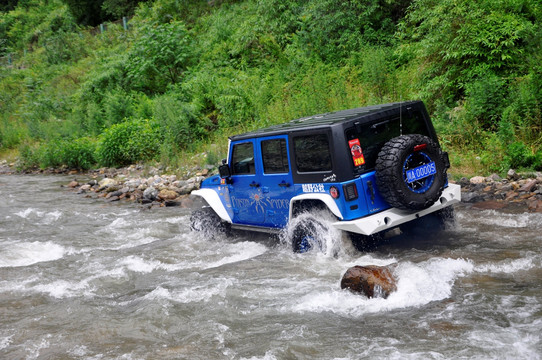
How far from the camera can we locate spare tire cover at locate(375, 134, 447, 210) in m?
6.00

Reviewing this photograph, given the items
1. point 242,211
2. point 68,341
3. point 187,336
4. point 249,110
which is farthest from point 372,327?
point 249,110

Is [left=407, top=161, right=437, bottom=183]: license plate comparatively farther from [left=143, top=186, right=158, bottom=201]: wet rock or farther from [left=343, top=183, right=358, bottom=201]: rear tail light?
[left=143, top=186, right=158, bottom=201]: wet rock

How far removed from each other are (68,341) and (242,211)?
136 inches

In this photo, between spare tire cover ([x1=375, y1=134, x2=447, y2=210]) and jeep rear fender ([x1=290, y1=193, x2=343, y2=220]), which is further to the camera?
jeep rear fender ([x1=290, y1=193, x2=343, y2=220])

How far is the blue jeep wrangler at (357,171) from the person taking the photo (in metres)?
6.10

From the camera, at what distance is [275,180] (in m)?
7.14

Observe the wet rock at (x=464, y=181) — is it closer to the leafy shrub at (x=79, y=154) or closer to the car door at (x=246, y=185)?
the car door at (x=246, y=185)

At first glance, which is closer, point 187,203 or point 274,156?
point 274,156

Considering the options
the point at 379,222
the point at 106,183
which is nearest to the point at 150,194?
the point at 106,183

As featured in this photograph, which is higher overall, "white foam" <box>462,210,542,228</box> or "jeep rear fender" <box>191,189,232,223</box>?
"jeep rear fender" <box>191,189,232,223</box>

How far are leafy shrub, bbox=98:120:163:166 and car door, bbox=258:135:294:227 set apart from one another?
11.1 m

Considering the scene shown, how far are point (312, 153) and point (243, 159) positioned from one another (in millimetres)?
1525

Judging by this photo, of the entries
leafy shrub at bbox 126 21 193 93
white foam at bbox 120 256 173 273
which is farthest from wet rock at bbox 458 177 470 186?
leafy shrub at bbox 126 21 193 93

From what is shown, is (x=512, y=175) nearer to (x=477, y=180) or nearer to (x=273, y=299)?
(x=477, y=180)
